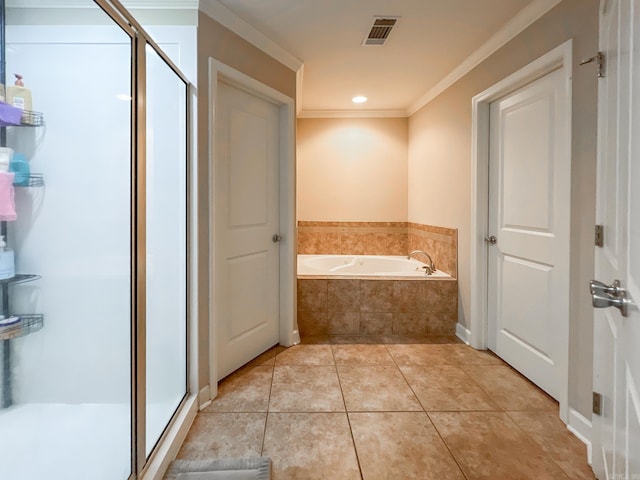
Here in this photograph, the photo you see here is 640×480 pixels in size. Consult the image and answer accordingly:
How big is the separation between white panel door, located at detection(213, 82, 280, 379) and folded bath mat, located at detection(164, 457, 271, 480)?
0.79 m

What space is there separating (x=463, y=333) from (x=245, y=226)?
2.02 metres

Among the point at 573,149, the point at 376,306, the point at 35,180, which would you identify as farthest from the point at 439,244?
the point at 35,180

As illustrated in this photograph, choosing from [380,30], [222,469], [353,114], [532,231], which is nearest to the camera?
[222,469]

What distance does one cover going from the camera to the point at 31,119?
157 cm

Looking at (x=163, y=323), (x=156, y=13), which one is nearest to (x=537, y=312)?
(x=163, y=323)

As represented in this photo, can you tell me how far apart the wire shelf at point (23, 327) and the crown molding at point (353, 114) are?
341cm

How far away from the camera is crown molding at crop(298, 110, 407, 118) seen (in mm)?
4234

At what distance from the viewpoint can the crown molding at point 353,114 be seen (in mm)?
4234

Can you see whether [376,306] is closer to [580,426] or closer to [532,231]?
[532,231]

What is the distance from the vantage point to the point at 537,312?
2.19 metres

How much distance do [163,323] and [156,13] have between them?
1.70 metres

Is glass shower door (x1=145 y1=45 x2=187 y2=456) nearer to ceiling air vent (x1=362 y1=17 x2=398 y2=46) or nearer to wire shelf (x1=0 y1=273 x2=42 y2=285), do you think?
wire shelf (x1=0 y1=273 x2=42 y2=285)

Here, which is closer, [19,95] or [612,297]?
[612,297]

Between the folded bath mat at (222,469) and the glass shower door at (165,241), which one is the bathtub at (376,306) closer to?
the glass shower door at (165,241)
